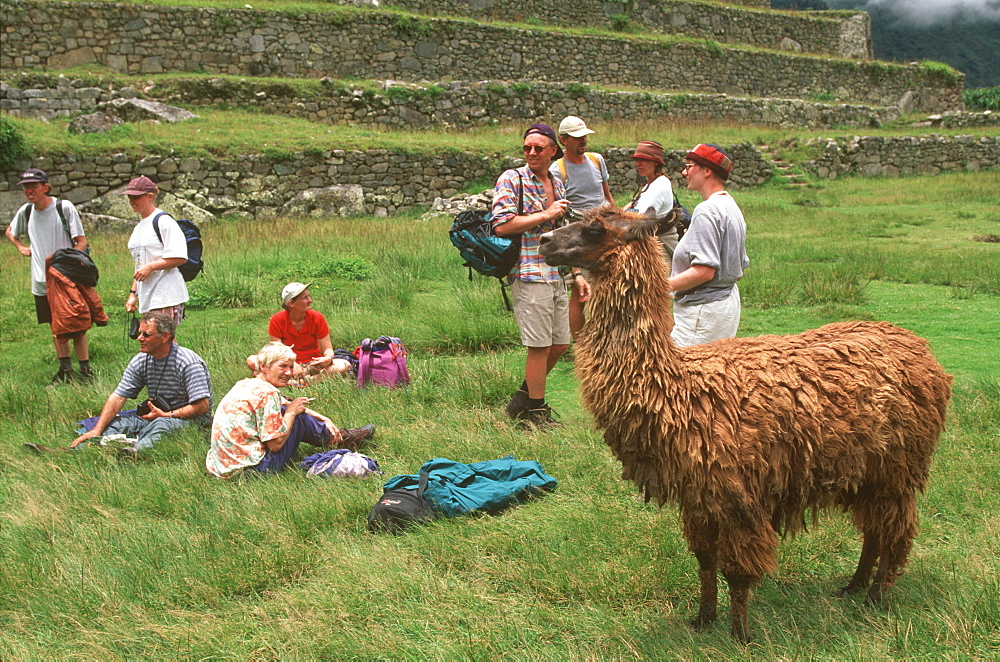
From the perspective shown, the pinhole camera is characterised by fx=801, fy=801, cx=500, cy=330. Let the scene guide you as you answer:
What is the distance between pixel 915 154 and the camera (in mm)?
24359

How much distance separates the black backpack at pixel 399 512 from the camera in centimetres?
457

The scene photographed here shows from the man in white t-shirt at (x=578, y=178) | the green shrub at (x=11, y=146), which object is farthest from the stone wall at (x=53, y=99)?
the man in white t-shirt at (x=578, y=178)

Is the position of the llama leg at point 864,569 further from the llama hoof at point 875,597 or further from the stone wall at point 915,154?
the stone wall at point 915,154

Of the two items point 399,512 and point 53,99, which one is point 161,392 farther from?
point 53,99

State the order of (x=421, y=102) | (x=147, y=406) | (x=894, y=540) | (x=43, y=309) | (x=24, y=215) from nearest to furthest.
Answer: (x=894, y=540) < (x=147, y=406) < (x=43, y=309) < (x=24, y=215) < (x=421, y=102)

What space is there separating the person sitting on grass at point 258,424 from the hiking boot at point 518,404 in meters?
1.54

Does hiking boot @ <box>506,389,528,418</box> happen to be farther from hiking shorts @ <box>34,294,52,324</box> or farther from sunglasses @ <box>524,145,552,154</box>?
hiking shorts @ <box>34,294,52,324</box>

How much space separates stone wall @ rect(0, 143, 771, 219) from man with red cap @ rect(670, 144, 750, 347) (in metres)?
13.7

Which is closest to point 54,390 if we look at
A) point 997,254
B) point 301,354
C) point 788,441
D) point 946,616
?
point 301,354

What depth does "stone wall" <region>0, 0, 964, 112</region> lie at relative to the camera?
21.0 metres

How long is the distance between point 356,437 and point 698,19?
3191cm

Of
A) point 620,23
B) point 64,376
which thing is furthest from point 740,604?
point 620,23

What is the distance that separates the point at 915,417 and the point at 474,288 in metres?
7.02

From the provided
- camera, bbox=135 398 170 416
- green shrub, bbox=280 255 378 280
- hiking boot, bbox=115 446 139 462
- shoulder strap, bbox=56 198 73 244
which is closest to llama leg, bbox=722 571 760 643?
hiking boot, bbox=115 446 139 462
